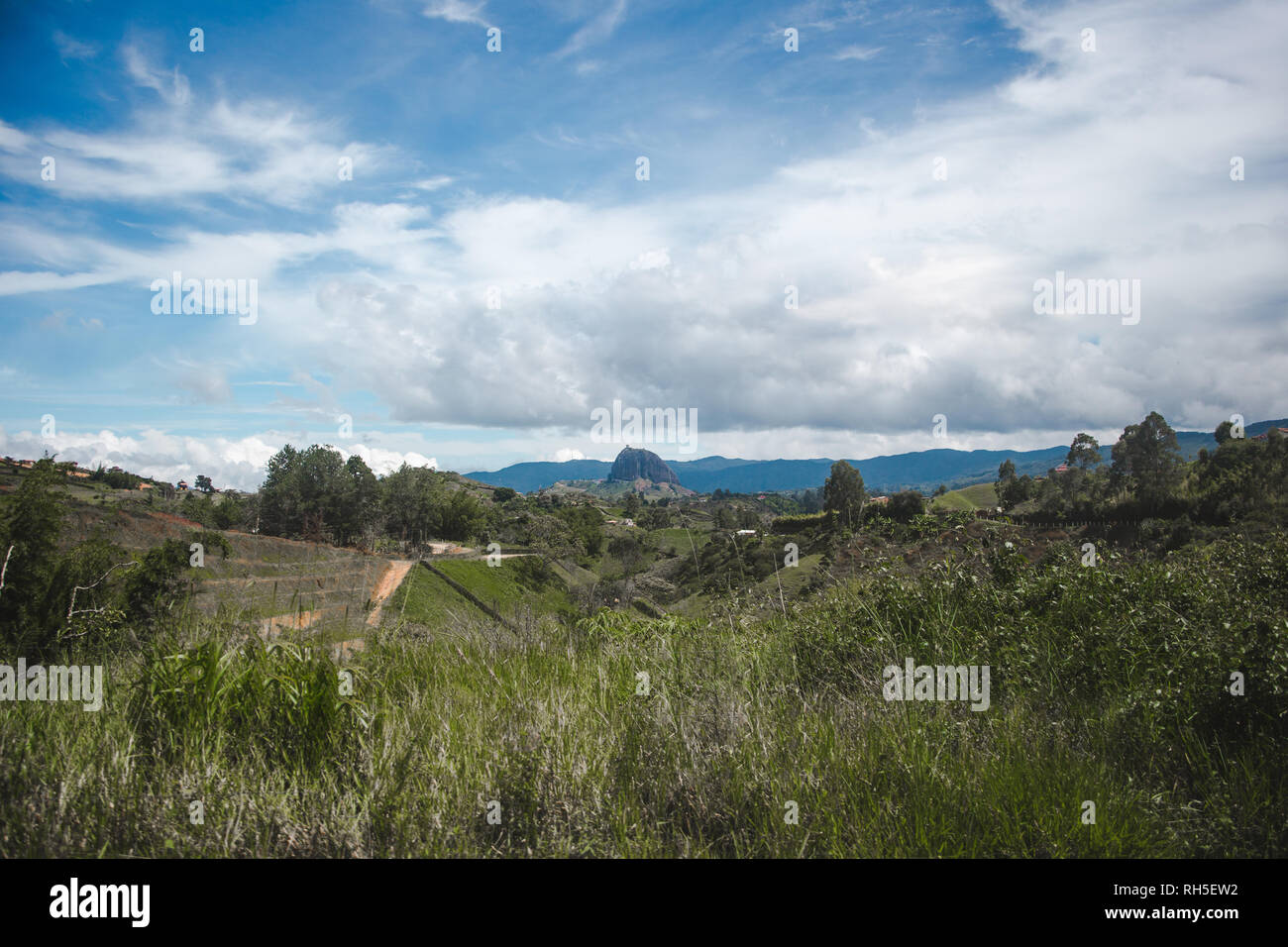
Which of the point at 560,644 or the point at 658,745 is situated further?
the point at 560,644

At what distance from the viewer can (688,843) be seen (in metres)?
2.34

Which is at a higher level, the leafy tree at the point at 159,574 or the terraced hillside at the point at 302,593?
the terraced hillside at the point at 302,593

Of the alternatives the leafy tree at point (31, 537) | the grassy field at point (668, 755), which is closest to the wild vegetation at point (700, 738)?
the grassy field at point (668, 755)

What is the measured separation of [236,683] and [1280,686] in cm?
486

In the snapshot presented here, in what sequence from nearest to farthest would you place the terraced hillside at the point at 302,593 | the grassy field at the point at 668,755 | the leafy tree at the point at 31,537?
the grassy field at the point at 668,755 < the terraced hillside at the point at 302,593 < the leafy tree at the point at 31,537

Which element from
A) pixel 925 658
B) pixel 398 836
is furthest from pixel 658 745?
pixel 925 658

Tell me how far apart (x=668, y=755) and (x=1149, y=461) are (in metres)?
16.9

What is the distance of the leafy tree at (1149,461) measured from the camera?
14.0 metres

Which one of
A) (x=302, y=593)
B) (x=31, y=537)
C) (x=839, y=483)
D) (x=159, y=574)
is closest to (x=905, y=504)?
(x=839, y=483)

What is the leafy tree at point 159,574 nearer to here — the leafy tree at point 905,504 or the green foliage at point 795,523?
the leafy tree at point 905,504

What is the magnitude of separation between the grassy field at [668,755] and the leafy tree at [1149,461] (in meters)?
12.4

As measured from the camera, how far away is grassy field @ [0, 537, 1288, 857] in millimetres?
2398

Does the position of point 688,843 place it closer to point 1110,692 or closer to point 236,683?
point 236,683
